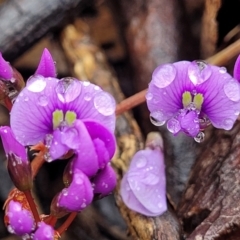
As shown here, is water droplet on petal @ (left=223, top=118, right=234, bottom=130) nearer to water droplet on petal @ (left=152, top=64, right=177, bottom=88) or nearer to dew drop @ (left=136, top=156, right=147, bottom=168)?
water droplet on petal @ (left=152, top=64, right=177, bottom=88)

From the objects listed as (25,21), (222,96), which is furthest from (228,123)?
(25,21)

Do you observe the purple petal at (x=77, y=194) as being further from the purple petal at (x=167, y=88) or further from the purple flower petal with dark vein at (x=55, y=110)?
the purple petal at (x=167, y=88)

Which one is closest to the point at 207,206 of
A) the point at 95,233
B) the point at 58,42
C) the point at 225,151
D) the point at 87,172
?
the point at 225,151

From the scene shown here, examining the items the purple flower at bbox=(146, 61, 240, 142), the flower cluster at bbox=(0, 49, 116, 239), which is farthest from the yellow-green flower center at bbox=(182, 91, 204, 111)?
the flower cluster at bbox=(0, 49, 116, 239)

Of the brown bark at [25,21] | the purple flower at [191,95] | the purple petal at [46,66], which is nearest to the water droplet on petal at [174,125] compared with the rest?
the purple flower at [191,95]

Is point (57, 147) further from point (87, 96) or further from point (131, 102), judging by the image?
point (131, 102)

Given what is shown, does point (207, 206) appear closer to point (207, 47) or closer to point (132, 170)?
point (132, 170)
